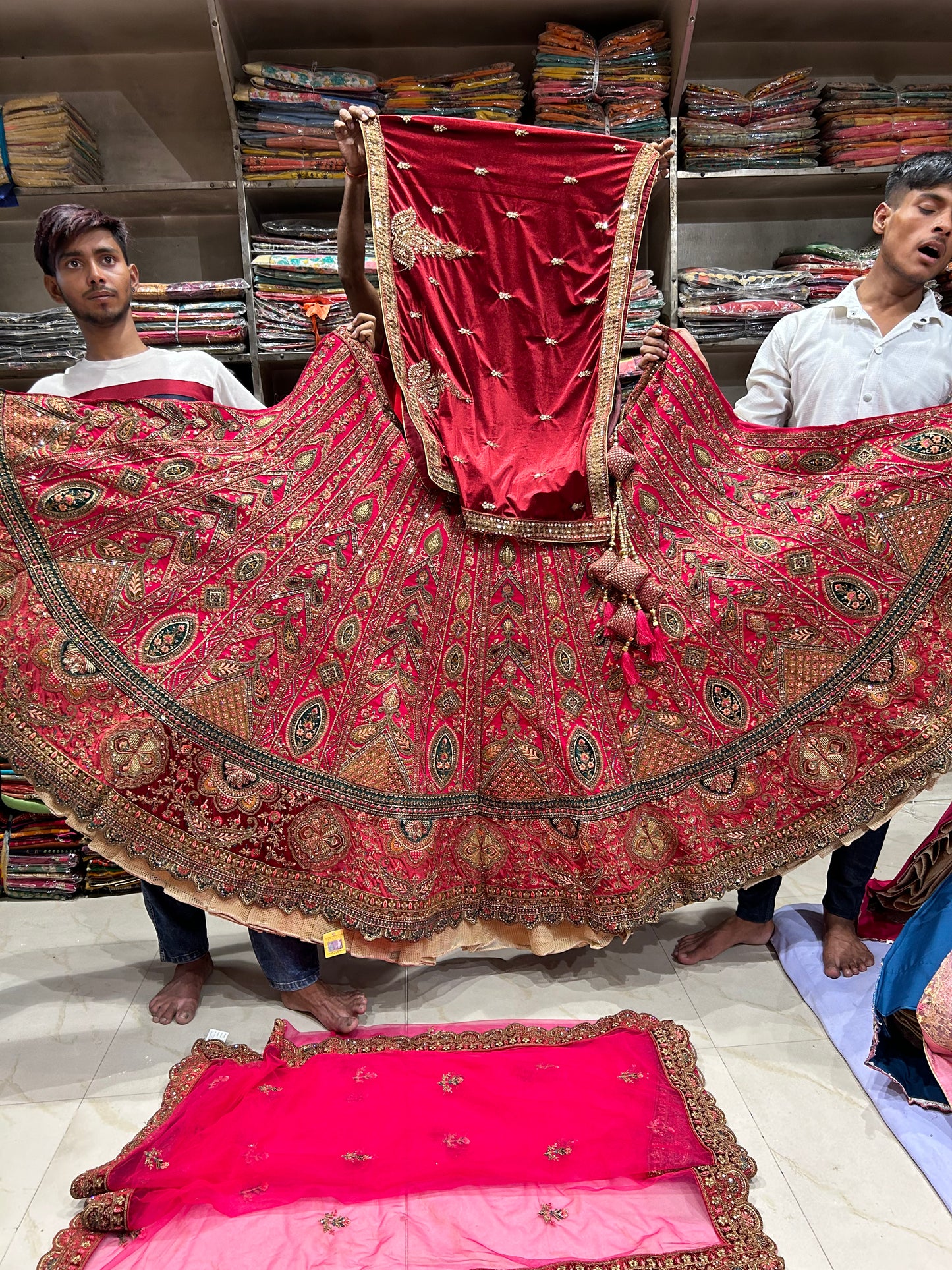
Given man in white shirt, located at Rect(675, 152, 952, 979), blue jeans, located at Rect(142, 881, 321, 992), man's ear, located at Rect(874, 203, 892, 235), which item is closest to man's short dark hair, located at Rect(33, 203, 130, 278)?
man in white shirt, located at Rect(675, 152, 952, 979)

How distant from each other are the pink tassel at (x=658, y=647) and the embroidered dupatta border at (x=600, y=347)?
0.74 ft

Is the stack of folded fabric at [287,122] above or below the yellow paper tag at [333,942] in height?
above

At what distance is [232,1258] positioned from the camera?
1.36 meters

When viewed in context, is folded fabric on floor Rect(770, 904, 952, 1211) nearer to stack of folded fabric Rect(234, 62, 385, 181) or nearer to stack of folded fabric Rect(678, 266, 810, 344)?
stack of folded fabric Rect(678, 266, 810, 344)

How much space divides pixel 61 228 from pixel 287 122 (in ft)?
4.01

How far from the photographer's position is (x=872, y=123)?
3.15m

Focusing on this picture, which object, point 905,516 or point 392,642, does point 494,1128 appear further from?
point 905,516

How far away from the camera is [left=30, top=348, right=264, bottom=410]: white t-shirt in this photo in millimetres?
2129

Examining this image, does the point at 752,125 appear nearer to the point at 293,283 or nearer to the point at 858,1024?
the point at 293,283

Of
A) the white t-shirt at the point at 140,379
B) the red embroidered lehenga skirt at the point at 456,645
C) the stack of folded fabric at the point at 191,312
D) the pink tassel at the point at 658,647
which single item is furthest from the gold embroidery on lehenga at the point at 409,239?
the stack of folded fabric at the point at 191,312

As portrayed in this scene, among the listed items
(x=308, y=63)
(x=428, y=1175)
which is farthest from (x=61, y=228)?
(x=428, y=1175)

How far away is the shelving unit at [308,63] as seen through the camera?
9.84 feet

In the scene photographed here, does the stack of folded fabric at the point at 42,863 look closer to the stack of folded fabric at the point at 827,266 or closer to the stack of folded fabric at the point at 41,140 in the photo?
the stack of folded fabric at the point at 41,140

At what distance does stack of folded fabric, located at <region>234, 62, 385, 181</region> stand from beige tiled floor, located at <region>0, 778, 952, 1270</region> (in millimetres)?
2362
